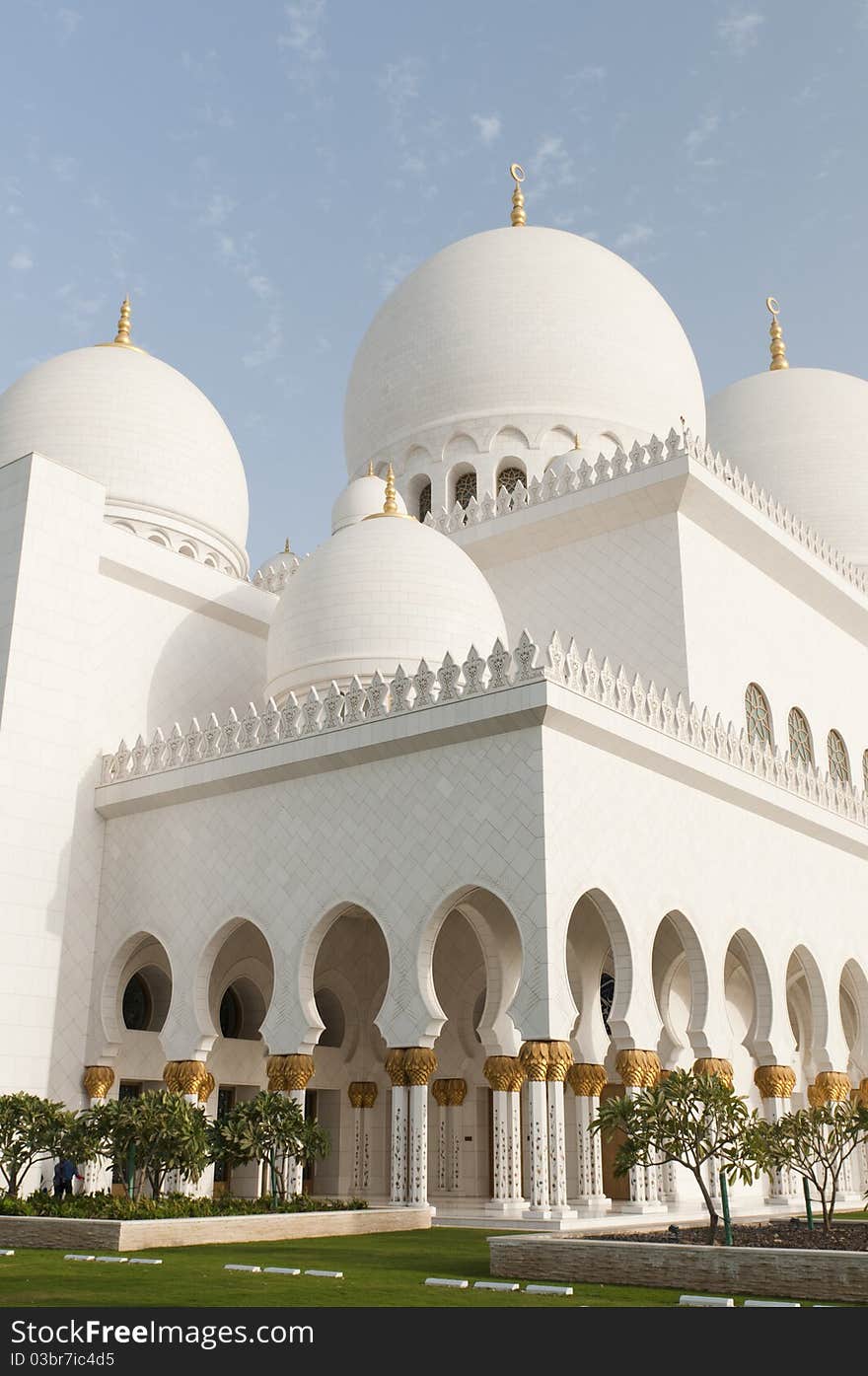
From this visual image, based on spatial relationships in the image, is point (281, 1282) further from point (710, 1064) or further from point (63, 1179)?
point (710, 1064)

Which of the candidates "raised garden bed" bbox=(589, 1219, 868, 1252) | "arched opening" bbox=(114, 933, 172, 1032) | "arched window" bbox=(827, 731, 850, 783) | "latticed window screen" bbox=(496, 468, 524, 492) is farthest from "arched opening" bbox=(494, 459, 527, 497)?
"raised garden bed" bbox=(589, 1219, 868, 1252)

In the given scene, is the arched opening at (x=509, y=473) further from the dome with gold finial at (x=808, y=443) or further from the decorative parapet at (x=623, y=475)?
the dome with gold finial at (x=808, y=443)

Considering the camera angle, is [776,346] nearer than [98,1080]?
No

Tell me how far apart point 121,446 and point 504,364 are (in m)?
5.88

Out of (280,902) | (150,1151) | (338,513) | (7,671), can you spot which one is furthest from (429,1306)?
(338,513)

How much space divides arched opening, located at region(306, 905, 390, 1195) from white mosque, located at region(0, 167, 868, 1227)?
5cm

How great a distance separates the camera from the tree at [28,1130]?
35.7 ft

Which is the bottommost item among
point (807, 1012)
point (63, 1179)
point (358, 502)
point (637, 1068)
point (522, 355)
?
point (63, 1179)

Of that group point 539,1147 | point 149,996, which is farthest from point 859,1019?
point 149,996

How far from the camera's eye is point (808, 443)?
2456 centimetres

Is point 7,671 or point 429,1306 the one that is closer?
point 429,1306

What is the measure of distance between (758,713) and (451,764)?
6639 mm

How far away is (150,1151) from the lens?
404 inches

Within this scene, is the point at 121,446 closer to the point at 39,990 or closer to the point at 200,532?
the point at 200,532
